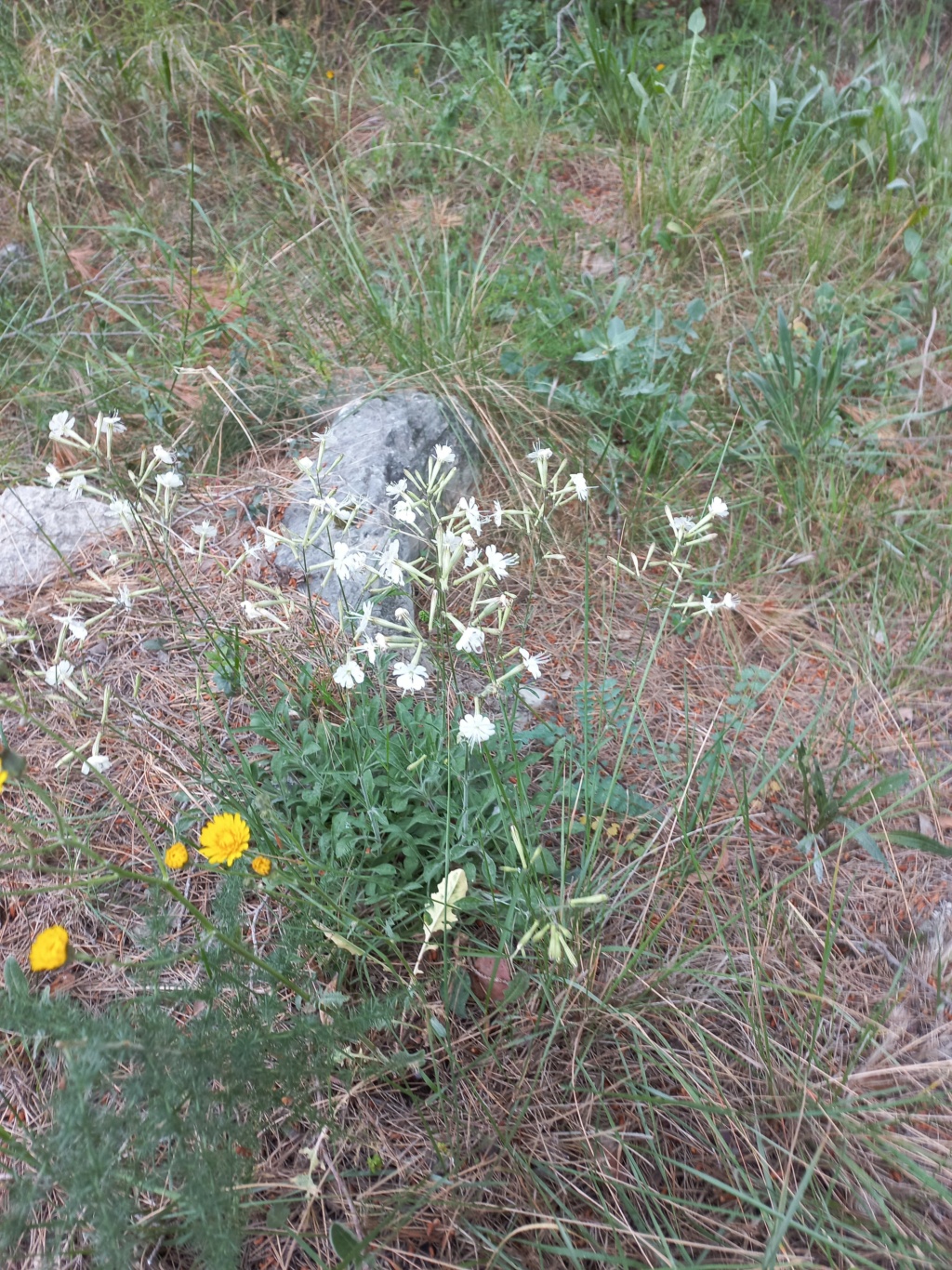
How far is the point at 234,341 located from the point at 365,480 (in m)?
0.94

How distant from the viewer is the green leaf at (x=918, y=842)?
77.2 inches

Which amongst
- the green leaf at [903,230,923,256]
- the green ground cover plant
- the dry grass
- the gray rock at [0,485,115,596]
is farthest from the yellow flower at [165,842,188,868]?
the green leaf at [903,230,923,256]

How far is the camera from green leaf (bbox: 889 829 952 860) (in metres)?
1.96

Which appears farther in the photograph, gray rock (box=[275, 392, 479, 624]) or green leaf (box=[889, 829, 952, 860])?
gray rock (box=[275, 392, 479, 624])

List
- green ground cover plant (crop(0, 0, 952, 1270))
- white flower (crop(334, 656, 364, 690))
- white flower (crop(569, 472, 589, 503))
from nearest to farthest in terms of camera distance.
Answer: green ground cover plant (crop(0, 0, 952, 1270)) < white flower (crop(334, 656, 364, 690)) < white flower (crop(569, 472, 589, 503))

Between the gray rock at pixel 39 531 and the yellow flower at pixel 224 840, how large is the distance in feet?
3.87

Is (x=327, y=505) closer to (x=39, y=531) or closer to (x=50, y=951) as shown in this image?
(x=50, y=951)

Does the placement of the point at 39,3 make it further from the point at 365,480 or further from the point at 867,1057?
the point at 867,1057

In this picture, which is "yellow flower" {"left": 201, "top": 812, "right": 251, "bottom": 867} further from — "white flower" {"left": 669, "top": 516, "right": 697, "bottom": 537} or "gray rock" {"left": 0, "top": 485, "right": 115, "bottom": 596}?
"gray rock" {"left": 0, "top": 485, "right": 115, "bottom": 596}

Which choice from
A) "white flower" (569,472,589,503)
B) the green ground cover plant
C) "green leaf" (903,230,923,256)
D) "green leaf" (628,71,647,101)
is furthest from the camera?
"green leaf" (628,71,647,101)

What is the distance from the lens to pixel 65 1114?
101cm

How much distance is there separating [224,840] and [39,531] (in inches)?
50.7

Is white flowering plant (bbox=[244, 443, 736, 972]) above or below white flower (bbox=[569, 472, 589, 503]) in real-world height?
below

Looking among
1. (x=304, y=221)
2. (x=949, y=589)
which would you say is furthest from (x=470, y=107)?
(x=949, y=589)
